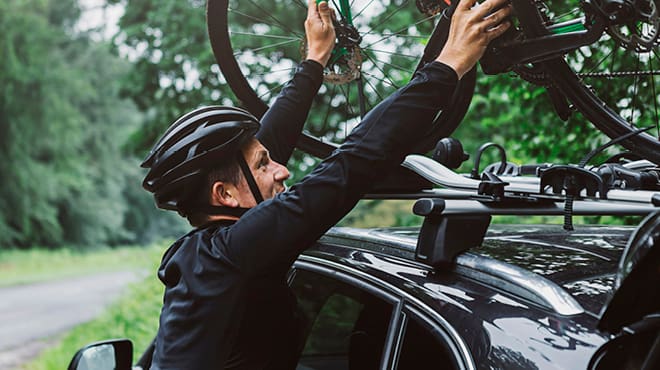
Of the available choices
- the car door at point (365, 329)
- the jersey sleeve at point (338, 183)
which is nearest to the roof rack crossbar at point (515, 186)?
the jersey sleeve at point (338, 183)

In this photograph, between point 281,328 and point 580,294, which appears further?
point 281,328

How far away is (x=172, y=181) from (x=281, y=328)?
19.8 inches

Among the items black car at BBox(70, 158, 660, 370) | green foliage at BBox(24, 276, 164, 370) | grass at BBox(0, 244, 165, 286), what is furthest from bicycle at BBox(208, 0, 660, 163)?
grass at BBox(0, 244, 165, 286)

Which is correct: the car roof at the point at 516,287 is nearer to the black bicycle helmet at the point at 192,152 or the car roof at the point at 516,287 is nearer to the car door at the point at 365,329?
the car door at the point at 365,329

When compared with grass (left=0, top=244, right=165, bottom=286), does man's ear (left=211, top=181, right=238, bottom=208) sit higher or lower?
higher

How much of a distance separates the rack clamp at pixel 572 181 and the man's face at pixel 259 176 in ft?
2.51

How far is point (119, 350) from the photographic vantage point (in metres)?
2.60

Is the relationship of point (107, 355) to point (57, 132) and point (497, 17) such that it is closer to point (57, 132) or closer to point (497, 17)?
point (497, 17)

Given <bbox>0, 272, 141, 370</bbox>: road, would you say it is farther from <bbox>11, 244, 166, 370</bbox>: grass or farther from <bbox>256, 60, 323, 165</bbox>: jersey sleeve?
<bbox>256, 60, 323, 165</bbox>: jersey sleeve

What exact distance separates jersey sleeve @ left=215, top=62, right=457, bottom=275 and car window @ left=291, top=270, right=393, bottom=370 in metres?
0.41

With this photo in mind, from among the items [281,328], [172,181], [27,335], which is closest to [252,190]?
[172,181]

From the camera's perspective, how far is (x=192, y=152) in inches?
85.3

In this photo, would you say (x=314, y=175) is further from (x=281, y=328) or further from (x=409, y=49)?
(x=409, y=49)

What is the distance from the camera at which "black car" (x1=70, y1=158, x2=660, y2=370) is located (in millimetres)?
1411
